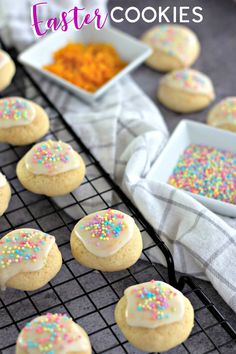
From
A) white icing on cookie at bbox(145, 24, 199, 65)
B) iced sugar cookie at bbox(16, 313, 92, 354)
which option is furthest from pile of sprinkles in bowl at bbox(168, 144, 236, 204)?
iced sugar cookie at bbox(16, 313, 92, 354)

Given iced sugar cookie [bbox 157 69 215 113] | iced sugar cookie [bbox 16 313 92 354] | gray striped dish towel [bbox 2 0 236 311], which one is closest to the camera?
iced sugar cookie [bbox 16 313 92 354]

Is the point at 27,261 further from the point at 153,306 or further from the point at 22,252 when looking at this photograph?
the point at 153,306

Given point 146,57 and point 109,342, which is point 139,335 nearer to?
point 109,342

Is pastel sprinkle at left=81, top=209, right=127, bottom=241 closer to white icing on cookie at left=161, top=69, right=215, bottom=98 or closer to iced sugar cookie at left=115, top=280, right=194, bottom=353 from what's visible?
iced sugar cookie at left=115, top=280, right=194, bottom=353

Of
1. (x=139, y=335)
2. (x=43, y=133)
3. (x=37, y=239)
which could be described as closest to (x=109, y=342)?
(x=139, y=335)

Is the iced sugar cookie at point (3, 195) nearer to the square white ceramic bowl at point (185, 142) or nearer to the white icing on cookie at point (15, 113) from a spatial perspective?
the white icing on cookie at point (15, 113)

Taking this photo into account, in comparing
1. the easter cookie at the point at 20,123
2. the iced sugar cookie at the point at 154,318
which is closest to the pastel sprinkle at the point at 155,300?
the iced sugar cookie at the point at 154,318
